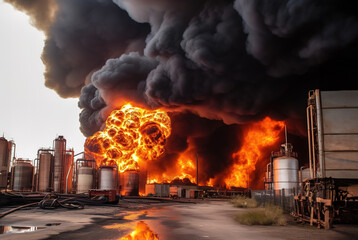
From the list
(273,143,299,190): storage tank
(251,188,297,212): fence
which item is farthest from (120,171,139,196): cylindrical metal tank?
(273,143,299,190): storage tank

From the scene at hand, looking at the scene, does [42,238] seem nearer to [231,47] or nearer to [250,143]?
[231,47]

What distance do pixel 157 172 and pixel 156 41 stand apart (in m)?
24.6

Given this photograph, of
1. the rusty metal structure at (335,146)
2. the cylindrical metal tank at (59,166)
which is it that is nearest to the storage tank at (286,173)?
the rusty metal structure at (335,146)

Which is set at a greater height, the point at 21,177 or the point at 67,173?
the point at 67,173

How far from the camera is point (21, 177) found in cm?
5169

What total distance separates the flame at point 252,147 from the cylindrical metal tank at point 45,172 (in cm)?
2911

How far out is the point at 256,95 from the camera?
44.9 m

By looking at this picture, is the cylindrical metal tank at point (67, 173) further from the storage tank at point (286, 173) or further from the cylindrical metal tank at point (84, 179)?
the storage tank at point (286, 173)

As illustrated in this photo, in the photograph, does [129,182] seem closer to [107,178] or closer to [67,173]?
[107,178]

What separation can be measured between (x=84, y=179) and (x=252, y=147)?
27.3 meters

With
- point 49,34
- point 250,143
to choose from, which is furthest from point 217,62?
point 49,34

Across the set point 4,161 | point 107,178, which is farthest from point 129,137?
point 4,161

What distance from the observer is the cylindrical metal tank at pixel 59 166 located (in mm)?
51344

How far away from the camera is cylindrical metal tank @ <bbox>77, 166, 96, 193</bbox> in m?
49.0
